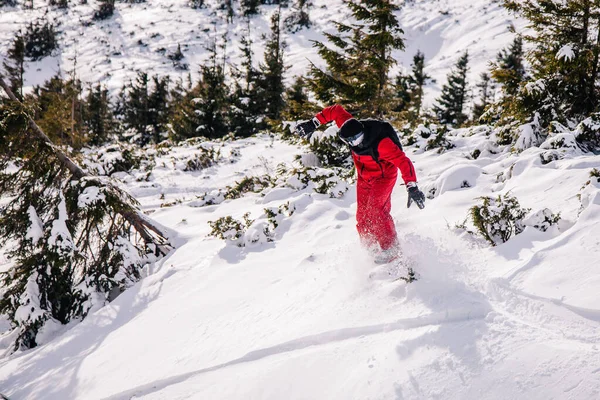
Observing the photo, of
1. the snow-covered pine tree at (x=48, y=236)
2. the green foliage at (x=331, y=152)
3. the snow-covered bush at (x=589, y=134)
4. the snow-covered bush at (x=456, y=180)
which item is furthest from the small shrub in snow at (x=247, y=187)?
the snow-covered bush at (x=589, y=134)

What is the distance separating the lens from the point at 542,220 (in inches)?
142

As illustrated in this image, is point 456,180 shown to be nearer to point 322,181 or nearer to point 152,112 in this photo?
point 322,181

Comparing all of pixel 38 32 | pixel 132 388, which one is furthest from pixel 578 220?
pixel 38 32

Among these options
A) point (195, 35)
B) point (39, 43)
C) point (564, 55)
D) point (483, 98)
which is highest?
point (39, 43)

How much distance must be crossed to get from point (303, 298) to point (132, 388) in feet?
Answer: 5.65

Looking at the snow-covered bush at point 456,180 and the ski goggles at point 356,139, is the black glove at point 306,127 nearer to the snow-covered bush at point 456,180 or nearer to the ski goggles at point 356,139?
the ski goggles at point 356,139

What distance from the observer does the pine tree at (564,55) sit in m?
6.47

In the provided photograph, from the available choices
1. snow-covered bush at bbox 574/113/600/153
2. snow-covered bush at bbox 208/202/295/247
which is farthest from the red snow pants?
snow-covered bush at bbox 574/113/600/153

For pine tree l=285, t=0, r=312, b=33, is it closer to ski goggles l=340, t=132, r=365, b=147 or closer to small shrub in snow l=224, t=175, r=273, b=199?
small shrub in snow l=224, t=175, r=273, b=199

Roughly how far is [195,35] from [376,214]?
73.3 metres

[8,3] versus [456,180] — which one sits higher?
[8,3]

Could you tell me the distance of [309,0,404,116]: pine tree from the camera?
1015 centimetres

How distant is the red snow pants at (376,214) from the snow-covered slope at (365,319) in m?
0.26

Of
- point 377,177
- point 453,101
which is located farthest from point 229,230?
point 453,101
